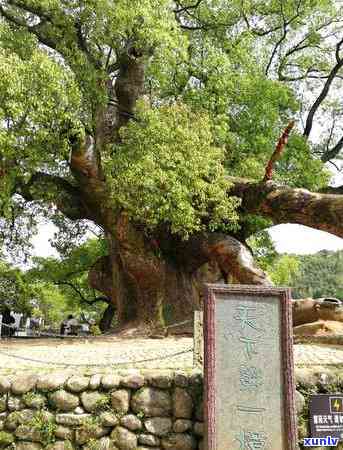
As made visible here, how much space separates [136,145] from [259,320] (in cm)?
608

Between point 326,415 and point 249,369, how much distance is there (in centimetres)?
111

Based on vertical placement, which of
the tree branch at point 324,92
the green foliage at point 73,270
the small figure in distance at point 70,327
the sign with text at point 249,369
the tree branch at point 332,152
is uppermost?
the tree branch at point 324,92

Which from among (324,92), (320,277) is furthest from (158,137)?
(320,277)

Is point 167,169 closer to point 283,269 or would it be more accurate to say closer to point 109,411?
point 109,411

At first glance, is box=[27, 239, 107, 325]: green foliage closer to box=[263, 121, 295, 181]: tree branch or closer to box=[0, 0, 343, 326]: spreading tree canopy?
box=[0, 0, 343, 326]: spreading tree canopy

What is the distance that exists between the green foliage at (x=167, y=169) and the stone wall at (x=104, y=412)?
16.8 ft

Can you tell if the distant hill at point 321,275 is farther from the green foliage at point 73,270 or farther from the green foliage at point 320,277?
the green foliage at point 73,270

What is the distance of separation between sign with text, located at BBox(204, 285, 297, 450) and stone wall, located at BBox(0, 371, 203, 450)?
43 cm

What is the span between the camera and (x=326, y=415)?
5.45 metres

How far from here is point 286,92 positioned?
1570 centimetres

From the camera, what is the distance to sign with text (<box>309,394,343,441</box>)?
5.37 meters

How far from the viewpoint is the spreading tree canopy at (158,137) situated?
10.1 m

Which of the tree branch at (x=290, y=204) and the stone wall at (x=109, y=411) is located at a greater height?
the tree branch at (x=290, y=204)

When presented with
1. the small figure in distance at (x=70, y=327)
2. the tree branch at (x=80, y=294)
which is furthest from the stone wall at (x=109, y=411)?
the tree branch at (x=80, y=294)
